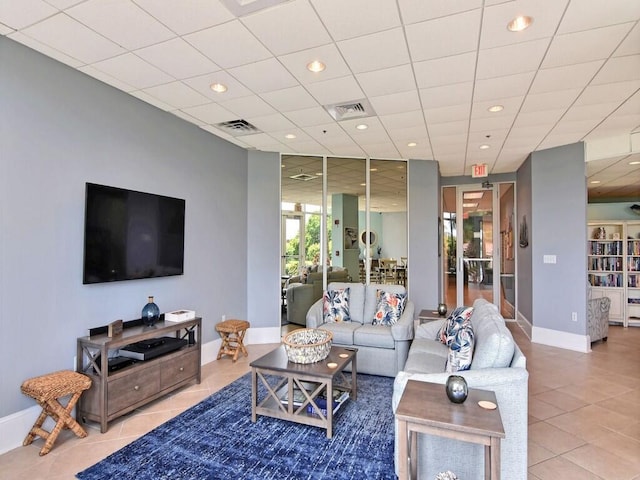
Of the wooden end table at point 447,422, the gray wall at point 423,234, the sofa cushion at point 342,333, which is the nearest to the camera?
the wooden end table at point 447,422

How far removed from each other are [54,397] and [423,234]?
529 centimetres

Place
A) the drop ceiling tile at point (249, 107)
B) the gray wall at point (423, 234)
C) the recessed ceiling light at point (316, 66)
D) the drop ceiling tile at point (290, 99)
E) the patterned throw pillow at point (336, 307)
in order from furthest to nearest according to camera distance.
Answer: the gray wall at point (423, 234)
the patterned throw pillow at point (336, 307)
the drop ceiling tile at point (249, 107)
the drop ceiling tile at point (290, 99)
the recessed ceiling light at point (316, 66)

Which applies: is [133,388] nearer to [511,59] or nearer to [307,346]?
[307,346]

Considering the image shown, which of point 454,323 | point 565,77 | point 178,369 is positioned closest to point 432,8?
point 565,77

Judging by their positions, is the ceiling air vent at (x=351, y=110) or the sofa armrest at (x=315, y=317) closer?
the ceiling air vent at (x=351, y=110)

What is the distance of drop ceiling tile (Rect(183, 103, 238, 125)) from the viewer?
3840 mm

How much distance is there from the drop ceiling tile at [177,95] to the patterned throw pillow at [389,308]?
3062 mm

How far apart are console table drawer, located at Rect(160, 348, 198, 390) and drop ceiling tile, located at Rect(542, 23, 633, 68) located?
4176 millimetres

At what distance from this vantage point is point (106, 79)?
3.20 m

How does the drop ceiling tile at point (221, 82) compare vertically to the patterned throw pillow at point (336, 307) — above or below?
above

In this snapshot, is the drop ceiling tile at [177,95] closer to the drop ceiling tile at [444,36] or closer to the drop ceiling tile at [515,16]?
the drop ceiling tile at [444,36]

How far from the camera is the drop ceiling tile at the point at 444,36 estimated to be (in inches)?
91.3

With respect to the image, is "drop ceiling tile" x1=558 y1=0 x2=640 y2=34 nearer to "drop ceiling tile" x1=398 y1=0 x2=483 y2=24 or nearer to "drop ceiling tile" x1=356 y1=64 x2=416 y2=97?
"drop ceiling tile" x1=398 y1=0 x2=483 y2=24

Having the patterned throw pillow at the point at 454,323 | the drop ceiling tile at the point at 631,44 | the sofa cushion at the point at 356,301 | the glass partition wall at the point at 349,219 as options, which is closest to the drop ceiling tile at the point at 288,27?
the drop ceiling tile at the point at 631,44
